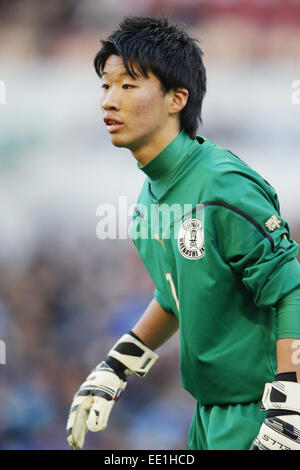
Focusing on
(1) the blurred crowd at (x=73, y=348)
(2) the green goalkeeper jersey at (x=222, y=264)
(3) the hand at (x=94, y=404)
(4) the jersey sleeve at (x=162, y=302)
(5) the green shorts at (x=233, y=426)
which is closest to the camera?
(2) the green goalkeeper jersey at (x=222, y=264)

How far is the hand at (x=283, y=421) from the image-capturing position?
1367 millimetres

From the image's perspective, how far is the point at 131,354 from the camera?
1911 millimetres

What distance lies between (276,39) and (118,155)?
105cm

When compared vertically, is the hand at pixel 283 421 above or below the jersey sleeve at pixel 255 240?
below

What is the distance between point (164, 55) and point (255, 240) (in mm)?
570

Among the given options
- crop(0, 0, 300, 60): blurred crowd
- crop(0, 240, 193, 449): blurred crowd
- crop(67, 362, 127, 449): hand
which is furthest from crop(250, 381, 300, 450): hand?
crop(0, 0, 300, 60): blurred crowd

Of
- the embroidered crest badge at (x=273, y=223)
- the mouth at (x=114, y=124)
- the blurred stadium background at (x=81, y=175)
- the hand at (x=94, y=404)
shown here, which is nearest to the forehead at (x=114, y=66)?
the mouth at (x=114, y=124)

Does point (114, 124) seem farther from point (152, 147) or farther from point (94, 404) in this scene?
point (94, 404)

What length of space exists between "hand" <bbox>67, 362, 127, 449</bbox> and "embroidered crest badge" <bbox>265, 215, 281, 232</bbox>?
0.67m

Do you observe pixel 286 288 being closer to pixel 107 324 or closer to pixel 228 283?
pixel 228 283

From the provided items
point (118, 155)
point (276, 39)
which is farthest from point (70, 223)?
point (276, 39)

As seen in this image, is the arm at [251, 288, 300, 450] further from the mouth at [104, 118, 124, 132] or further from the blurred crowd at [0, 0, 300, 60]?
the blurred crowd at [0, 0, 300, 60]

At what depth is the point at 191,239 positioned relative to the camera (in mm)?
1578

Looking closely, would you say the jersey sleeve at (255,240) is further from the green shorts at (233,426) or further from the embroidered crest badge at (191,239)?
the green shorts at (233,426)
